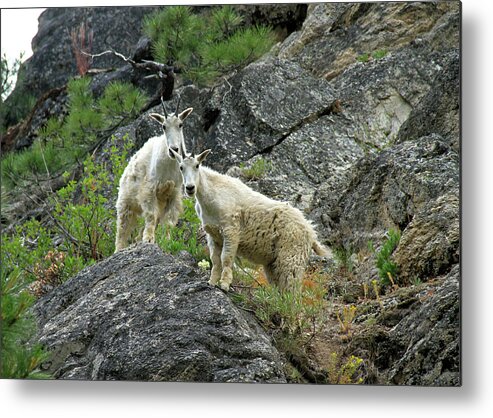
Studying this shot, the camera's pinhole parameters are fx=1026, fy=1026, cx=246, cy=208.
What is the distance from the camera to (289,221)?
21.7 ft

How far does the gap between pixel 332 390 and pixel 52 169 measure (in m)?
2.96

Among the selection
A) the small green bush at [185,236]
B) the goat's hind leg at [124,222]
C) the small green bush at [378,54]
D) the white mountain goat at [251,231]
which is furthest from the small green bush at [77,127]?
the small green bush at [378,54]

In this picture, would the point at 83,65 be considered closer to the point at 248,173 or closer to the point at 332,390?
the point at 248,173

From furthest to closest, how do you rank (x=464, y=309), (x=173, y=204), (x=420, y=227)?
(x=173, y=204) < (x=420, y=227) < (x=464, y=309)

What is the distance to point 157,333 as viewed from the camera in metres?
6.29

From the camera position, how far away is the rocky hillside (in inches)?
244

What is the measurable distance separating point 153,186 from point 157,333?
5.01 ft

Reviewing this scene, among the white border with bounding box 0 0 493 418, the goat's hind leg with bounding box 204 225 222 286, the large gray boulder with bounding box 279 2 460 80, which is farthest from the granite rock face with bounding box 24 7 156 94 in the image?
the white border with bounding box 0 0 493 418

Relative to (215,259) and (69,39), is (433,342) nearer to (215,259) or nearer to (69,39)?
(215,259)

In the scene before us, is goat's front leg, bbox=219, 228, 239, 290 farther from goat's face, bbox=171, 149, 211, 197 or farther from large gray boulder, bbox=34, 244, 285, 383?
goat's face, bbox=171, 149, 211, 197

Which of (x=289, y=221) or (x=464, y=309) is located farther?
(x=289, y=221)

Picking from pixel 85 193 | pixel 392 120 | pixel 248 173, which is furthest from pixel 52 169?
pixel 392 120

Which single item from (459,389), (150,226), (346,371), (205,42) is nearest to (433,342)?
(459,389)

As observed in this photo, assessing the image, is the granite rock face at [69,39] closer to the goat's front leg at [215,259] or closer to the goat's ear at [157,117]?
the goat's ear at [157,117]
